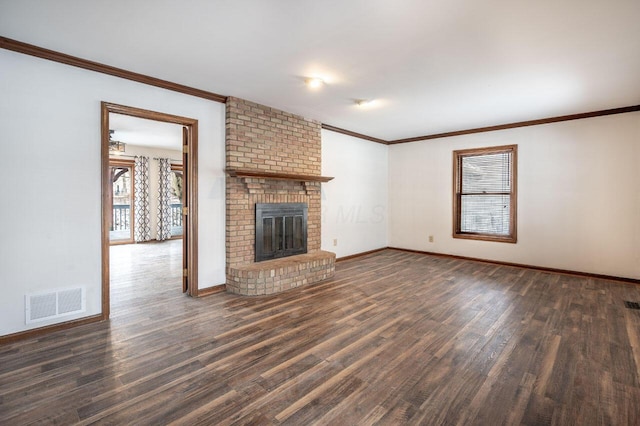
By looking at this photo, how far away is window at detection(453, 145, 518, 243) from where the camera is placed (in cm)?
552

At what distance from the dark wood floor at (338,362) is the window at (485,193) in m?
1.98

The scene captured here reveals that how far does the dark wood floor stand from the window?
198 centimetres

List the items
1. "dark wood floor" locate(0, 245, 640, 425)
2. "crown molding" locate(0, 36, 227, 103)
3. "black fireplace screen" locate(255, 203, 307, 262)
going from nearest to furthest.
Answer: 1. "dark wood floor" locate(0, 245, 640, 425)
2. "crown molding" locate(0, 36, 227, 103)
3. "black fireplace screen" locate(255, 203, 307, 262)

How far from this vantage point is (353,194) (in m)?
6.19

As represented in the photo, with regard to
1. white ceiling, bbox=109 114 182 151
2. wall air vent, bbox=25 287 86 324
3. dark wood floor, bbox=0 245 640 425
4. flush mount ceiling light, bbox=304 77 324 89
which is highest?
white ceiling, bbox=109 114 182 151

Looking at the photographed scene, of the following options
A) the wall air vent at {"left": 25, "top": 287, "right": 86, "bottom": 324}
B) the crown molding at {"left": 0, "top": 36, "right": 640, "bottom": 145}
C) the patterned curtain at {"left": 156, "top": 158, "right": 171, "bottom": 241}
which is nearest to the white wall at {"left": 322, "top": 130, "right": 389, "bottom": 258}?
the crown molding at {"left": 0, "top": 36, "right": 640, "bottom": 145}

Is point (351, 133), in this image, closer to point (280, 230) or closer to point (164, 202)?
point (280, 230)

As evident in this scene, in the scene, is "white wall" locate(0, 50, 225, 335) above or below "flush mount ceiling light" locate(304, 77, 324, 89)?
below

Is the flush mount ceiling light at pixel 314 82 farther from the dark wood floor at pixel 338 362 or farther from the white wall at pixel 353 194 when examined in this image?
the dark wood floor at pixel 338 362

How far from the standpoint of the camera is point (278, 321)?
10.0ft

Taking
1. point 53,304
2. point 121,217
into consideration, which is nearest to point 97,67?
point 53,304

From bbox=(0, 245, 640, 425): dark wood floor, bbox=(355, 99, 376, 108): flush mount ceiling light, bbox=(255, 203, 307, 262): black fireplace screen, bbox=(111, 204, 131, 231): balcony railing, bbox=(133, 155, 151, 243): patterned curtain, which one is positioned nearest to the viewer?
bbox=(0, 245, 640, 425): dark wood floor

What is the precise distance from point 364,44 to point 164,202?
775 cm

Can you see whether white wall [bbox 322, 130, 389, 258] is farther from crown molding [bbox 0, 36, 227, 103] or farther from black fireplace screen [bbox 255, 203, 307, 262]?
crown molding [bbox 0, 36, 227, 103]
